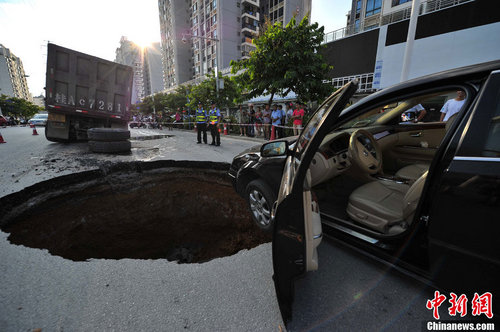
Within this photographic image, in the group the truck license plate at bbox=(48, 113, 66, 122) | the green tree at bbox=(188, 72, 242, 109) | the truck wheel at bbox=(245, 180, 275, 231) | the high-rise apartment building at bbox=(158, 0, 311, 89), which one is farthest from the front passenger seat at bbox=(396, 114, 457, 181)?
the high-rise apartment building at bbox=(158, 0, 311, 89)

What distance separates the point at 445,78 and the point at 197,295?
2.31m

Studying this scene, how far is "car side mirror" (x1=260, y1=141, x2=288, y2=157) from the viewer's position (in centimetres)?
231

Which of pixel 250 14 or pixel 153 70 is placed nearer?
pixel 250 14

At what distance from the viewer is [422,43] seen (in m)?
14.6

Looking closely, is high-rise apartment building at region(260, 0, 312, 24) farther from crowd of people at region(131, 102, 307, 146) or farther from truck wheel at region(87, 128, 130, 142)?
truck wheel at region(87, 128, 130, 142)

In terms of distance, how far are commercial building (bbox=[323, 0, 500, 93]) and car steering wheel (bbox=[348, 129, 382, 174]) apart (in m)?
8.91

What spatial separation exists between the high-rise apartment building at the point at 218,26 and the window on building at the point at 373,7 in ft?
62.2

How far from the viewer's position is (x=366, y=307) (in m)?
1.53

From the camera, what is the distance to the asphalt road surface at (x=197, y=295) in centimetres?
140

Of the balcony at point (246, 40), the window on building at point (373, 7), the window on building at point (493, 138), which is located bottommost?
the window on building at point (493, 138)

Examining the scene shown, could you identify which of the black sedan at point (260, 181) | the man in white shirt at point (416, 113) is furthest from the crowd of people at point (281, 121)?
the black sedan at point (260, 181)

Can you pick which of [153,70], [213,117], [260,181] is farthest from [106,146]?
[153,70]

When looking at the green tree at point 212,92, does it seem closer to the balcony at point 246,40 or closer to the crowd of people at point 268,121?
the crowd of people at point 268,121

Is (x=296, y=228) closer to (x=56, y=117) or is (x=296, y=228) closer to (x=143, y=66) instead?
(x=56, y=117)
